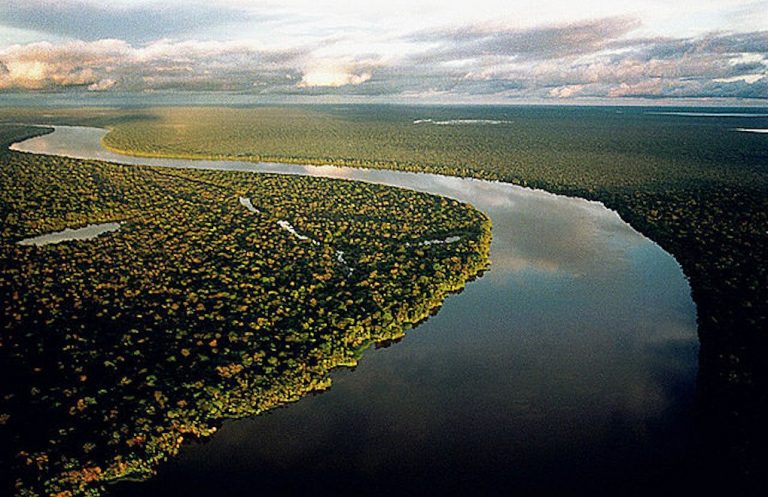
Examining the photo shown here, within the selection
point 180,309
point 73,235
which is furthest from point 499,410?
point 73,235

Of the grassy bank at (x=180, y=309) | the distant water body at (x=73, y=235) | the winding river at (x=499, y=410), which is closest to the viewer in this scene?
the winding river at (x=499, y=410)

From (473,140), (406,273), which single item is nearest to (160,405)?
(406,273)

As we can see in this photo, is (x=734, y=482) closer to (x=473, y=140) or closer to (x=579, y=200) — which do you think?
(x=579, y=200)

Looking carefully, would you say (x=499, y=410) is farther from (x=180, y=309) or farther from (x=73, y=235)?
(x=73, y=235)

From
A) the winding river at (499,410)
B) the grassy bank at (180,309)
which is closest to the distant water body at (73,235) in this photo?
the grassy bank at (180,309)

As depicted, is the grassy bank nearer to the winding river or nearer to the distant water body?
the distant water body

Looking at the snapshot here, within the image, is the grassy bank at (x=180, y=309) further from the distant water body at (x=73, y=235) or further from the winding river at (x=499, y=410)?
the winding river at (x=499, y=410)

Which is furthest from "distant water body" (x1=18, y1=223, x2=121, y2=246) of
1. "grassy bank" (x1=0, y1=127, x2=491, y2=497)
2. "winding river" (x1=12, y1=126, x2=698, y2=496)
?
"winding river" (x1=12, y1=126, x2=698, y2=496)

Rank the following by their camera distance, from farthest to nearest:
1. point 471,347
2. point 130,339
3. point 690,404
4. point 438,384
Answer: point 471,347, point 130,339, point 438,384, point 690,404
